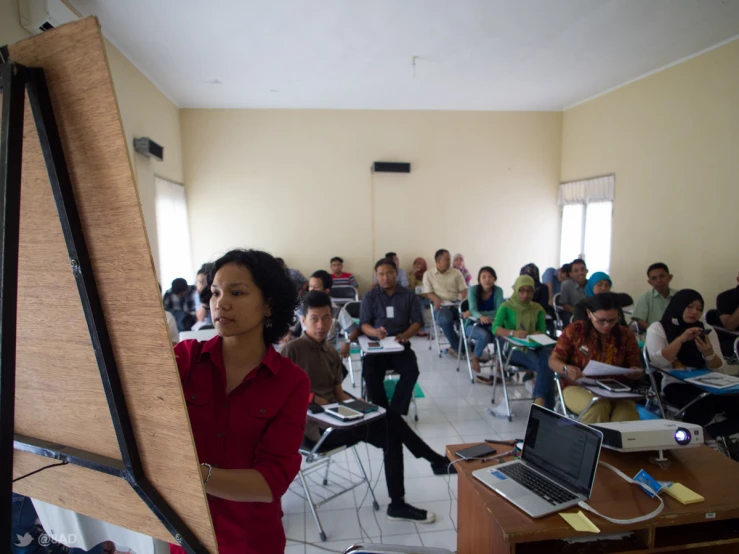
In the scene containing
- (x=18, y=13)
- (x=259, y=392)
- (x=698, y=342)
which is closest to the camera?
(x=259, y=392)

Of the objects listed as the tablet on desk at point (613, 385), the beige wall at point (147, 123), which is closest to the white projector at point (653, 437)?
the tablet on desk at point (613, 385)

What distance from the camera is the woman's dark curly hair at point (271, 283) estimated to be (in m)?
1.27

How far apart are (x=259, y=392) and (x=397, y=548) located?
657 mm

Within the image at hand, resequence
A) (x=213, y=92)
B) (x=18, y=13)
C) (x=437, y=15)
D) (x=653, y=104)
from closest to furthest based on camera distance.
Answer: (x=18, y=13) < (x=437, y=15) < (x=653, y=104) < (x=213, y=92)

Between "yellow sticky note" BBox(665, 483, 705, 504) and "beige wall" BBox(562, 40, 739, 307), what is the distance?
4.54 metres

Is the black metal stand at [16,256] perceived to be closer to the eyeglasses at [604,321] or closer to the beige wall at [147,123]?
the eyeglasses at [604,321]

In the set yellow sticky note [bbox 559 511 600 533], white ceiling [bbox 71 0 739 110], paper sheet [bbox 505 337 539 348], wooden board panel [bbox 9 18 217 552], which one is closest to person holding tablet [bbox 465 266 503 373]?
paper sheet [bbox 505 337 539 348]

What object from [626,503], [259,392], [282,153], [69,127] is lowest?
[626,503]

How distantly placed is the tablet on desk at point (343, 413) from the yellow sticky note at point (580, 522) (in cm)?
116

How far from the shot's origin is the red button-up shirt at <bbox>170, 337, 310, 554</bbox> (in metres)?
1.10

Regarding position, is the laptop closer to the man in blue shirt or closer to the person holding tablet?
the man in blue shirt

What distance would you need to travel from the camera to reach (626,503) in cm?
158

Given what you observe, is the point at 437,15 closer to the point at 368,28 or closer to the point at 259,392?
the point at 368,28

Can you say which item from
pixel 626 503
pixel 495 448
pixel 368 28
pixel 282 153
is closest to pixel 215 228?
pixel 282 153
